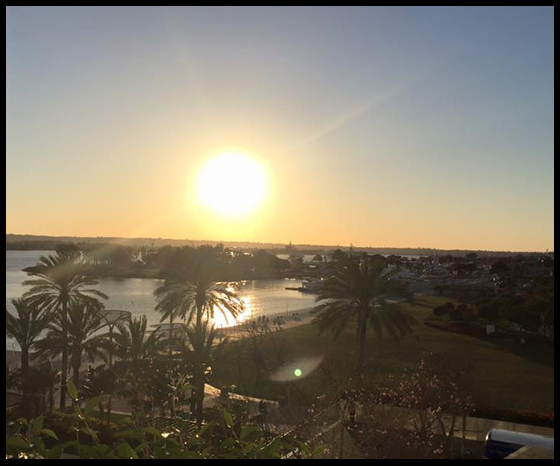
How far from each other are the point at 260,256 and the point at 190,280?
105499 mm

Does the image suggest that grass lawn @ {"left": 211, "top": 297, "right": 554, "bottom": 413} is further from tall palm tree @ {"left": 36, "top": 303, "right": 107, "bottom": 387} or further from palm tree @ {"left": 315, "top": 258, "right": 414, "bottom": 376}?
tall palm tree @ {"left": 36, "top": 303, "right": 107, "bottom": 387}

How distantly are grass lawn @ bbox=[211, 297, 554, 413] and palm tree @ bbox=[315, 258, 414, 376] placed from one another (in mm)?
1924

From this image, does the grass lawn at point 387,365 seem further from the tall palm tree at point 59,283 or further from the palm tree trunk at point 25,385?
the palm tree trunk at point 25,385

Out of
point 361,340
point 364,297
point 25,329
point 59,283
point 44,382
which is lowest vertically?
point 44,382

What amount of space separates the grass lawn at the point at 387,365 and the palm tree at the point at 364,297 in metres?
1.92

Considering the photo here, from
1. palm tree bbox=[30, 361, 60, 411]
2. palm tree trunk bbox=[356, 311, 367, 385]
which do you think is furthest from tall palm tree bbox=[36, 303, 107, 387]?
palm tree trunk bbox=[356, 311, 367, 385]

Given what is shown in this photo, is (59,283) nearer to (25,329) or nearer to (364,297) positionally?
(25,329)

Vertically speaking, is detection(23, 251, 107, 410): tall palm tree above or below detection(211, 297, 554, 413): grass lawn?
above

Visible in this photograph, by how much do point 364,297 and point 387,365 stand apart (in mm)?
5329

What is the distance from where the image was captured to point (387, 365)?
25250mm

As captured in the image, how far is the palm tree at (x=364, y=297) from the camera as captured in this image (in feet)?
70.0

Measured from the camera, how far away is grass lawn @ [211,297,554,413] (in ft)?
68.2

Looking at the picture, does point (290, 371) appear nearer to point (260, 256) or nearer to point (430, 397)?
point (430, 397)

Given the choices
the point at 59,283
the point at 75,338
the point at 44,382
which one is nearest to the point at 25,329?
the point at 75,338
